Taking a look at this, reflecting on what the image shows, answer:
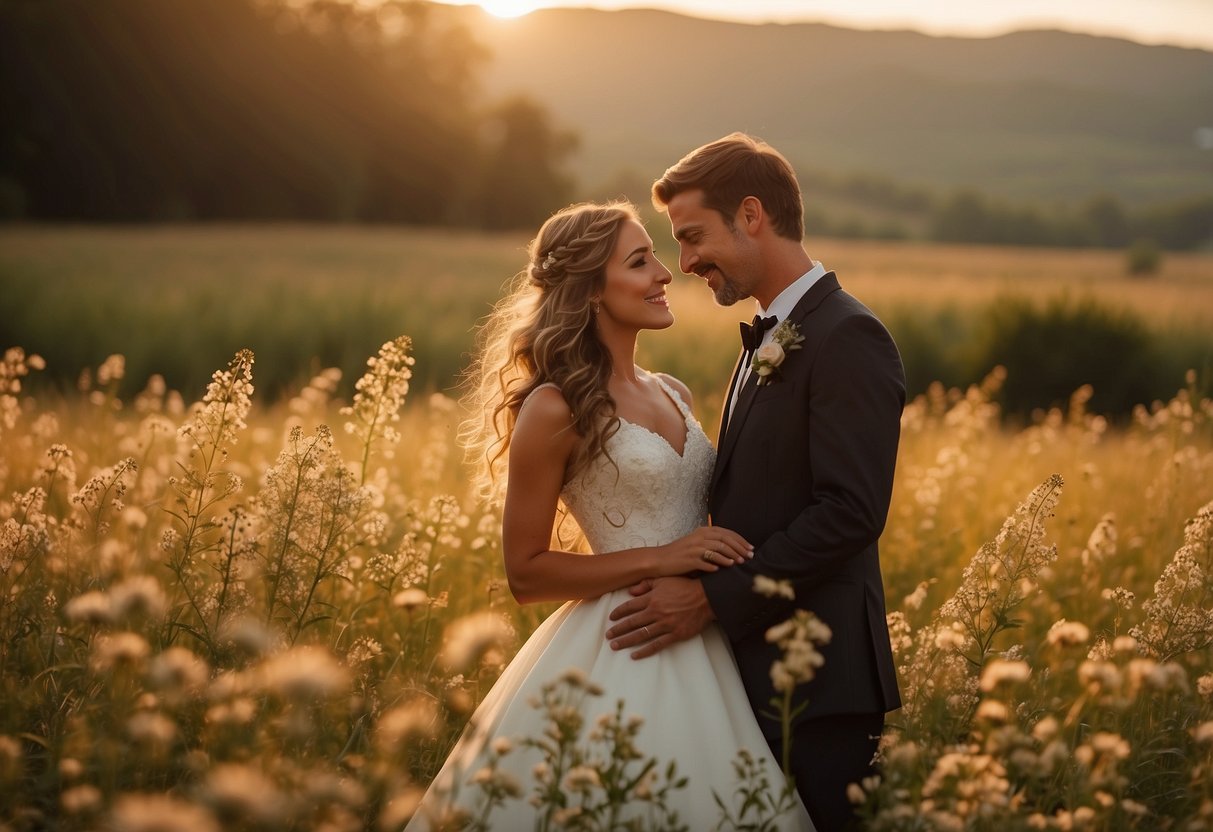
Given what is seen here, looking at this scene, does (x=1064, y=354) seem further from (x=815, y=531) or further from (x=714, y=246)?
(x=815, y=531)

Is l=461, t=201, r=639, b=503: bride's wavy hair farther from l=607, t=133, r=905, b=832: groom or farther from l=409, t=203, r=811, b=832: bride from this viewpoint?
l=607, t=133, r=905, b=832: groom

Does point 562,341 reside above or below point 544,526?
above

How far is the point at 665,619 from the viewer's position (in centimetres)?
364

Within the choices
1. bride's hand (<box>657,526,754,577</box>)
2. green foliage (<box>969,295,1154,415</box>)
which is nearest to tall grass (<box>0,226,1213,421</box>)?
green foliage (<box>969,295,1154,415</box>)

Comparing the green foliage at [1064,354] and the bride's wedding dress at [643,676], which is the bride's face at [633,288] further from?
the green foliage at [1064,354]

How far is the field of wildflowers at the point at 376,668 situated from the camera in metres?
2.48

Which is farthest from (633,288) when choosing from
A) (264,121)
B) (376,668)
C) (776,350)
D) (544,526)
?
(264,121)

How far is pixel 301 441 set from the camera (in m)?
4.09

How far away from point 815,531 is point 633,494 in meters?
0.76

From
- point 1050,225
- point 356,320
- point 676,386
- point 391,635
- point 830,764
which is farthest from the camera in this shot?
point 1050,225

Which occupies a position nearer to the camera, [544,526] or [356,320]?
[544,526]

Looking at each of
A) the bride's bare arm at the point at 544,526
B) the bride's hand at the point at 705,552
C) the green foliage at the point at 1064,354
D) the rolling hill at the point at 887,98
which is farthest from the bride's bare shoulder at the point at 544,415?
the rolling hill at the point at 887,98

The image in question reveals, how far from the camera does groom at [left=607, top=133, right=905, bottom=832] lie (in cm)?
351

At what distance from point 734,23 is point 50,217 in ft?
456
